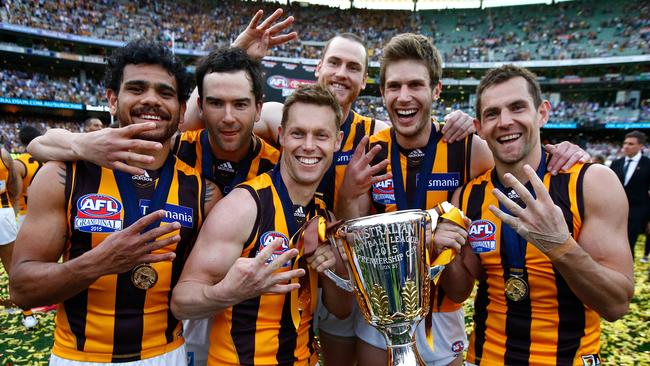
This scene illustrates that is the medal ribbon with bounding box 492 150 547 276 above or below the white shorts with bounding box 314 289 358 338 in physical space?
above

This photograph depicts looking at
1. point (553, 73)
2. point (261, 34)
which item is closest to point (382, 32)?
point (553, 73)

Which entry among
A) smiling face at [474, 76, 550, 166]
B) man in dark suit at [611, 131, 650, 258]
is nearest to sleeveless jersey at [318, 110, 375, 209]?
smiling face at [474, 76, 550, 166]

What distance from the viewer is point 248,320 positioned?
2246 millimetres

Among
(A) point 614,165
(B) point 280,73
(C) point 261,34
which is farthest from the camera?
(B) point 280,73

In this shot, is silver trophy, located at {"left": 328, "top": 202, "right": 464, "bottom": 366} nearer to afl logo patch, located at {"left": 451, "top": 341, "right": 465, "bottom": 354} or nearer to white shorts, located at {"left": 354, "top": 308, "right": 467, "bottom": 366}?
white shorts, located at {"left": 354, "top": 308, "right": 467, "bottom": 366}

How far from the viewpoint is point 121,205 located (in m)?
2.17

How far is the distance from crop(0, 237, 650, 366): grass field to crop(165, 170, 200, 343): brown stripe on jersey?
3.29 m

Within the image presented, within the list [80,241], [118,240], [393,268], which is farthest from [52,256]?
[393,268]

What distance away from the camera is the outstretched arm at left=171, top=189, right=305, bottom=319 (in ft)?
5.91

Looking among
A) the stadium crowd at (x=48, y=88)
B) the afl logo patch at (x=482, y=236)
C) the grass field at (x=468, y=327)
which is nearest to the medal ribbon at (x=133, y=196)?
the afl logo patch at (x=482, y=236)

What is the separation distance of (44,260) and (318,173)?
1484 millimetres

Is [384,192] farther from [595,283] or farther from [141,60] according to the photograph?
[141,60]

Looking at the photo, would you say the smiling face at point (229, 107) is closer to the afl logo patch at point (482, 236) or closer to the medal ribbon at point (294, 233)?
the medal ribbon at point (294, 233)

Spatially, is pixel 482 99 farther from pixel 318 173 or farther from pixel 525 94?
pixel 318 173
